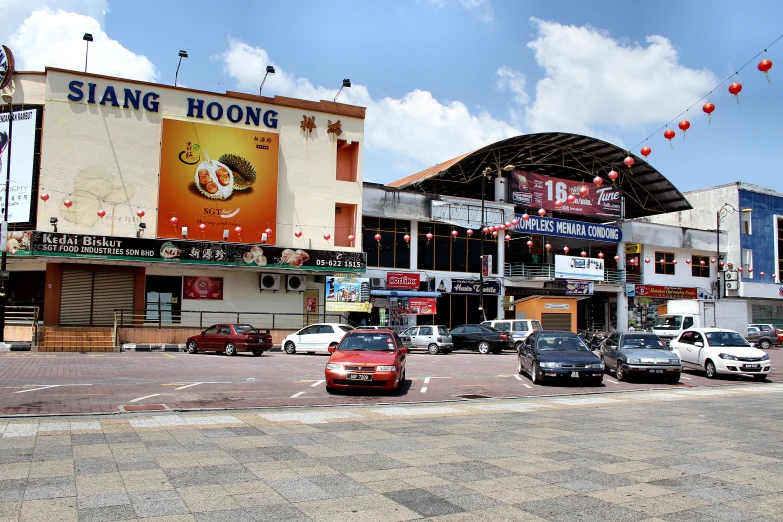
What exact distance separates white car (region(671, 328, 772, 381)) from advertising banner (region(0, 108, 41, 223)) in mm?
28849

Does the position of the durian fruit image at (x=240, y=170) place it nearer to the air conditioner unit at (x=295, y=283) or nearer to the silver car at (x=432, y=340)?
the air conditioner unit at (x=295, y=283)

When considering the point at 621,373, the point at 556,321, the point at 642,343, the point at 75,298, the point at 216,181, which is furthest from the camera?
the point at 556,321

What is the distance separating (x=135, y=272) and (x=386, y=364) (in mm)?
22003

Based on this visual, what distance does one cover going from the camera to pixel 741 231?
5544 cm

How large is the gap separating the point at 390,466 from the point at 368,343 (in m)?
8.71

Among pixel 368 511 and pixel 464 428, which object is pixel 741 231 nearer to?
pixel 464 428

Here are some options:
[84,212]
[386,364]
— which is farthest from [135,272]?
[386,364]

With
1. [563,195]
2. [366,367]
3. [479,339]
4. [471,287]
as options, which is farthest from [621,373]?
[563,195]

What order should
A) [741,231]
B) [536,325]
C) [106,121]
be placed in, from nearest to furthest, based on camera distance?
[106,121] < [536,325] < [741,231]

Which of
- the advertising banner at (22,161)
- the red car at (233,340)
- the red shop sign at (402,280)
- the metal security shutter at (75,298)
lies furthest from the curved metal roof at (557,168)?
the advertising banner at (22,161)

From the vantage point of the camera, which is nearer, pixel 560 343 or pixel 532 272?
pixel 560 343

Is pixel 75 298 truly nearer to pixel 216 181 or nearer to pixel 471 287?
pixel 216 181

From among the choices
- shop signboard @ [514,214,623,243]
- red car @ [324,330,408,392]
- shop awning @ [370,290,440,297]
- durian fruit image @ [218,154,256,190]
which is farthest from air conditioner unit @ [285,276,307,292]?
red car @ [324,330,408,392]

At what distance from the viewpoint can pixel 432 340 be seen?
3266cm
